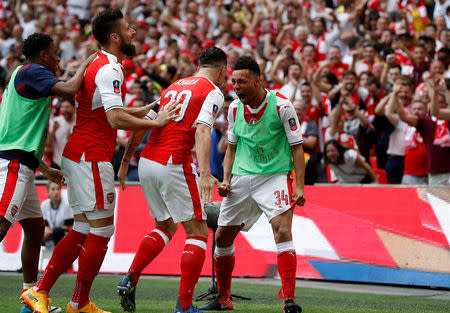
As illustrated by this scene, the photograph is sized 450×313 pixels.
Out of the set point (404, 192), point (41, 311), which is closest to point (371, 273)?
point (404, 192)

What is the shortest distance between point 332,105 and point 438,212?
12.5 feet

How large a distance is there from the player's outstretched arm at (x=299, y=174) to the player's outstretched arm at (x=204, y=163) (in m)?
1.12

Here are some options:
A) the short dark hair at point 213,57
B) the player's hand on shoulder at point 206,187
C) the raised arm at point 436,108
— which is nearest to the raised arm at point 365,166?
the raised arm at point 436,108

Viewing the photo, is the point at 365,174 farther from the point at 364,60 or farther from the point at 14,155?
the point at 14,155

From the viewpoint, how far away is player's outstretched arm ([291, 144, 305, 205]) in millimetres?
6871

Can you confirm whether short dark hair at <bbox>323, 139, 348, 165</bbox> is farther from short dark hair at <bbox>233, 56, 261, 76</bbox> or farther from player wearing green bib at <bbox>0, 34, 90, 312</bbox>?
player wearing green bib at <bbox>0, 34, 90, 312</bbox>

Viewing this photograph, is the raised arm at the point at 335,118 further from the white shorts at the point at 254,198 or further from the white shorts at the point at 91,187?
the white shorts at the point at 91,187

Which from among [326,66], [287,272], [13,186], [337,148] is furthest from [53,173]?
[326,66]

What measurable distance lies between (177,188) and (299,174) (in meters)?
1.32

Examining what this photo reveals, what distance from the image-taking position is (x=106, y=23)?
6.49 meters

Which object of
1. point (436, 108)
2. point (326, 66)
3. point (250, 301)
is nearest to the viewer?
point (250, 301)

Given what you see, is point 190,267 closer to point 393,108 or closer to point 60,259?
point 60,259

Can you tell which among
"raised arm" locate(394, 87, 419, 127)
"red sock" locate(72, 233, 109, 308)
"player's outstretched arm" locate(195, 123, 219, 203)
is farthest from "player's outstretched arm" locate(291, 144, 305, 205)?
"raised arm" locate(394, 87, 419, 127)

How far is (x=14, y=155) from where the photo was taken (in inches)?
250
